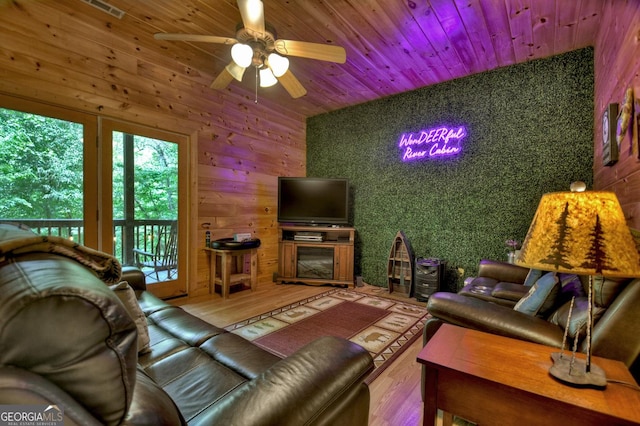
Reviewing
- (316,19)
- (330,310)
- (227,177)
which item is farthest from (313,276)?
(316,19)

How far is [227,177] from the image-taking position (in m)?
3.91

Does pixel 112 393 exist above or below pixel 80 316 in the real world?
below

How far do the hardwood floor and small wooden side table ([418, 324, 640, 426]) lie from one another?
2.04ft

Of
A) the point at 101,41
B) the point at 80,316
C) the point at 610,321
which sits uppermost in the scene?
the point at 101,41

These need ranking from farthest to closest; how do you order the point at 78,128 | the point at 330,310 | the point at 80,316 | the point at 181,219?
the point at 181,219, the point at 330,310, the point at 78,128, the point at 80,316

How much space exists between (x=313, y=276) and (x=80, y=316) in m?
3.93

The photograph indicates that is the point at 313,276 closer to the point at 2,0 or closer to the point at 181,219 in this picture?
the point at 181,219

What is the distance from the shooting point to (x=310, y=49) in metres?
2.22

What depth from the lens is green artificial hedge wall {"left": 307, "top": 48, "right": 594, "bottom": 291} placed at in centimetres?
299

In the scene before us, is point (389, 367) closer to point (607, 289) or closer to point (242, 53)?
point (607, 289)

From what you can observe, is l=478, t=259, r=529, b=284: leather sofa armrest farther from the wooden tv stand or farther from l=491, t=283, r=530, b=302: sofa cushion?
the wooden tv stand

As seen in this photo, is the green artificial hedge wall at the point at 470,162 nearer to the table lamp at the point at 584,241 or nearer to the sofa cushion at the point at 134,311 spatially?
the table lamp at the point at 584,241

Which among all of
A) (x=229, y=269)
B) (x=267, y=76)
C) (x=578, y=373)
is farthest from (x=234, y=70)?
(x=578, y=373)

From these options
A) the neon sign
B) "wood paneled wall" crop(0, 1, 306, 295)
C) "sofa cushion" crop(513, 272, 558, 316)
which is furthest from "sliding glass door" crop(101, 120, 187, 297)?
"sofa cushion" crop(513, 272, 558, 316)
